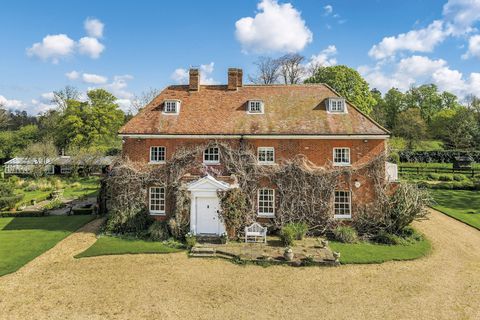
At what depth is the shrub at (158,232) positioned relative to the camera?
18547 millimetres

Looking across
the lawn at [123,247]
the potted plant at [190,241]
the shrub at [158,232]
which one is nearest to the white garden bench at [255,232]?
the potted plant at [190,241]

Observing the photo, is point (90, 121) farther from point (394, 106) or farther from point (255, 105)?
point (394, 106)

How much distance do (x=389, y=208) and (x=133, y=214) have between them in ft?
54.3

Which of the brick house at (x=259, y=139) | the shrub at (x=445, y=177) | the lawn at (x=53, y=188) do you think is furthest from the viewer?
the shrub at (x=445, y=177)

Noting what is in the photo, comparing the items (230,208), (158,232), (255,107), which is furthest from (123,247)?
(255,107)

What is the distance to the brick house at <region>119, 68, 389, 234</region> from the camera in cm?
1933

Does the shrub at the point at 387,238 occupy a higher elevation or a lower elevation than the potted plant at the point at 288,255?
higher

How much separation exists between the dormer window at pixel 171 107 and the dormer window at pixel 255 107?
17.4ft

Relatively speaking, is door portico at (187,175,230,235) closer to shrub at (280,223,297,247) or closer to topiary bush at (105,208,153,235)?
topiary bush at (105,208,153,235)

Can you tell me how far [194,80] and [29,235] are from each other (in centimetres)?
1582

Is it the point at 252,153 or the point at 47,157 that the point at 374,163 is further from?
the point at 47,157

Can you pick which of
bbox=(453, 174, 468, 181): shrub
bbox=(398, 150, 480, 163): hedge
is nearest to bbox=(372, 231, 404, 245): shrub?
bbox=(453, 174, 468, 181): shrub

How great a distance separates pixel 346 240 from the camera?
59.8 feet

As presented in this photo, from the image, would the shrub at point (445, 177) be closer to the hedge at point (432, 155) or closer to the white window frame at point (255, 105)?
the hedge at point (432, 155)
